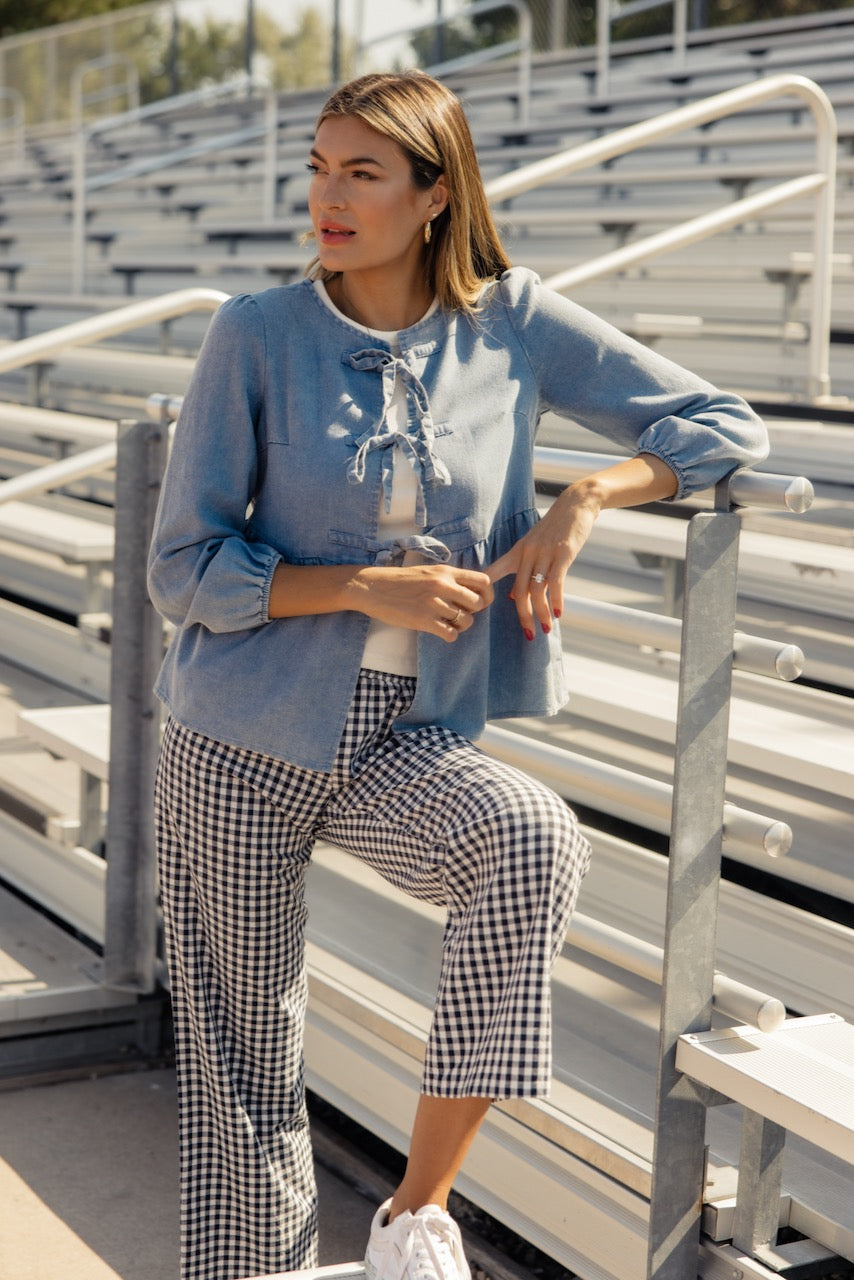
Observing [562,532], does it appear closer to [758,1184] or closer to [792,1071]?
[792,1071]

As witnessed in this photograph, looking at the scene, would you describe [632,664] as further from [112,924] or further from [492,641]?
[492,641]

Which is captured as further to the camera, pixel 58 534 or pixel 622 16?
pixel 622 16

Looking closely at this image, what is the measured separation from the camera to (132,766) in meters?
2.78

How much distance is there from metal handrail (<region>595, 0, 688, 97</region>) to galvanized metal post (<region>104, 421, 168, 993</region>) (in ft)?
26.8

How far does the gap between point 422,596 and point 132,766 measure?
50.9 inches

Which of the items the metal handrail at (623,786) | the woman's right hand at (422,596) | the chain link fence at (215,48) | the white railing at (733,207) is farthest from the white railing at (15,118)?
the woman's right hand at (422,596)

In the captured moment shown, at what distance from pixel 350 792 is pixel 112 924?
1.24 meters

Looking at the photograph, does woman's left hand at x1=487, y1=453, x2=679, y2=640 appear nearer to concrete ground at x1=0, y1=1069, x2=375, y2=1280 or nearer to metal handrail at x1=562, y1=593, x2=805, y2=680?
metal handrail at x1=562, y1=593, x2=805, y2=680

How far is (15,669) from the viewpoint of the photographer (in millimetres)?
4668

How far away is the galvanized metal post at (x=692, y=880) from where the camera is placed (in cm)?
166

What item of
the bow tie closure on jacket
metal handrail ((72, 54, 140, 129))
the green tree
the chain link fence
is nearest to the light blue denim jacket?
the bow tie closure on jacket

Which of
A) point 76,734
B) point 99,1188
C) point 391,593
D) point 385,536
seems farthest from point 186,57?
point 391,593

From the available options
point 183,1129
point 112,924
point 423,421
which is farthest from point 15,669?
point 423,421

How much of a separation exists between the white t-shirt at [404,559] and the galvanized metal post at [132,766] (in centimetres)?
109
